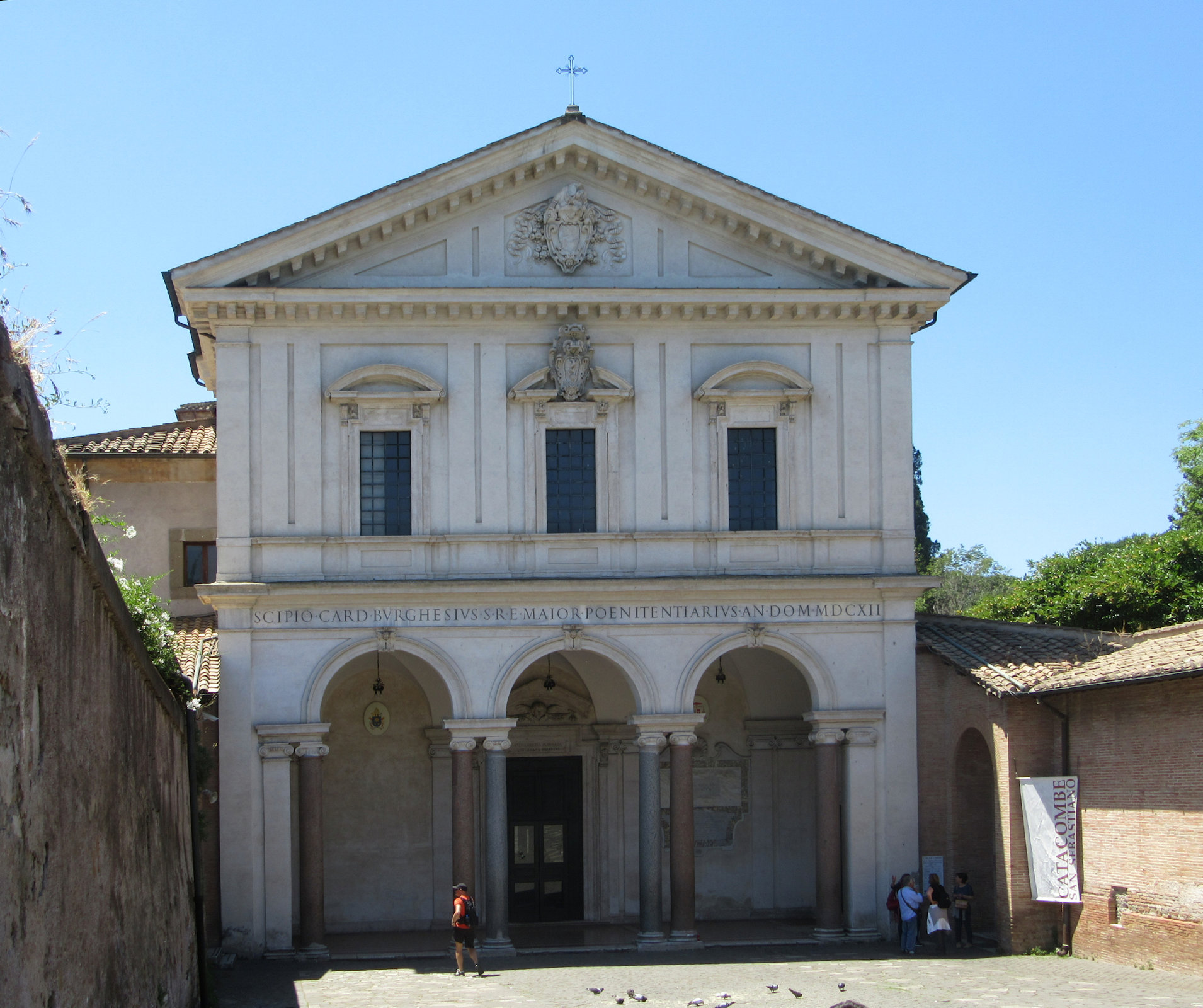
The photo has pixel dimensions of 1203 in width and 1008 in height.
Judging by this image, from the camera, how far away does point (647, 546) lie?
23.7 metres

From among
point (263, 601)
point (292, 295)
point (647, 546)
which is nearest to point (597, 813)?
point (647, 546)

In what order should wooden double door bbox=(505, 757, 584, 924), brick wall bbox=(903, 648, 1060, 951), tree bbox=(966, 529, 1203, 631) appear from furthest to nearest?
1. tree bbox=(966, 529, 1203, 631)
2. wooden double door bbox=(505, 757, 584, 924)
3. brick wall bbox=(903, 648, 1060, 951)

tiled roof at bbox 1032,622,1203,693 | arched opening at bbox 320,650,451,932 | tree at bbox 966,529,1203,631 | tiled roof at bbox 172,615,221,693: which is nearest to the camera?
tiled roof at bbox 1032,622,1203,693

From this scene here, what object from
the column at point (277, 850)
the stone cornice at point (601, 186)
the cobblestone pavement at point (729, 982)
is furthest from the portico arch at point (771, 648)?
the column at point (277, 850)

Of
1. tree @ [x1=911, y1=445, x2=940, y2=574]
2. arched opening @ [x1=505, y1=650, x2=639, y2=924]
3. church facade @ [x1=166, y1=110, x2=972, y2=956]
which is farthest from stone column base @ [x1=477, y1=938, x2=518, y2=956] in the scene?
tree @ [x1=911, y1=445, x2=940, y2=574]

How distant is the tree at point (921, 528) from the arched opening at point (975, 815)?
21.3m

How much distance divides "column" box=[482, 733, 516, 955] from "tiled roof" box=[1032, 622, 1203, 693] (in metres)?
7.88

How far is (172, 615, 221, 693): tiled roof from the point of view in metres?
22.3

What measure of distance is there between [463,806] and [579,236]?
8.93m

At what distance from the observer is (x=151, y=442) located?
28.5 metres

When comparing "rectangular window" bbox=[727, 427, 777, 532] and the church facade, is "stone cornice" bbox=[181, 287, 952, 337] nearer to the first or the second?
the church facade

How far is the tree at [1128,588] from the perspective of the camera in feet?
107

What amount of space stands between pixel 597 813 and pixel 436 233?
10041 mm

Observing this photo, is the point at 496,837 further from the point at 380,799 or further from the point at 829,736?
the point at 829,736
